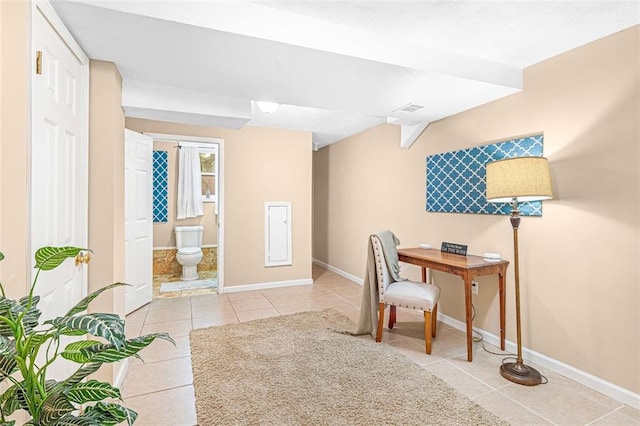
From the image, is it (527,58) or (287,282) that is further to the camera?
(287,282)

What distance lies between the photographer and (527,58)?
242 centimetres

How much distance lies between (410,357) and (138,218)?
3274 mm

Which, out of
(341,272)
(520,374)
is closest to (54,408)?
(520,374)

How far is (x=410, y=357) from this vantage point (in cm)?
258

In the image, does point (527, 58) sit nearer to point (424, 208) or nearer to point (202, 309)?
point (424, 208)

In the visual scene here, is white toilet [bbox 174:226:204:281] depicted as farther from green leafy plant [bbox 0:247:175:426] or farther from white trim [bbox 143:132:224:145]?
green leafy plant [bbox 0:247:175:426]

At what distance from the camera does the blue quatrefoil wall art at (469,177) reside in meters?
2.55

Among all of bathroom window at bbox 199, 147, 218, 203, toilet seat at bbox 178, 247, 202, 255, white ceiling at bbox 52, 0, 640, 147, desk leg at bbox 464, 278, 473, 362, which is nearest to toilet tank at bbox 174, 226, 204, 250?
toilet seat at bbox 178, 247, 202, 255

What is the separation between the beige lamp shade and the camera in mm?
2117

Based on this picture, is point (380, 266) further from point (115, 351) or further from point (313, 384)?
point (115, 351)

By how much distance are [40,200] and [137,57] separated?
3.49 ft

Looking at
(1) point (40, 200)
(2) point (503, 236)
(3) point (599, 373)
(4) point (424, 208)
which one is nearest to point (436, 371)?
(3) point (599, 373)

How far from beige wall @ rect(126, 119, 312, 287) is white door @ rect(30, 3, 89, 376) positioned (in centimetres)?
236

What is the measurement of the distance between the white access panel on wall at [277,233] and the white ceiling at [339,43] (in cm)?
214
